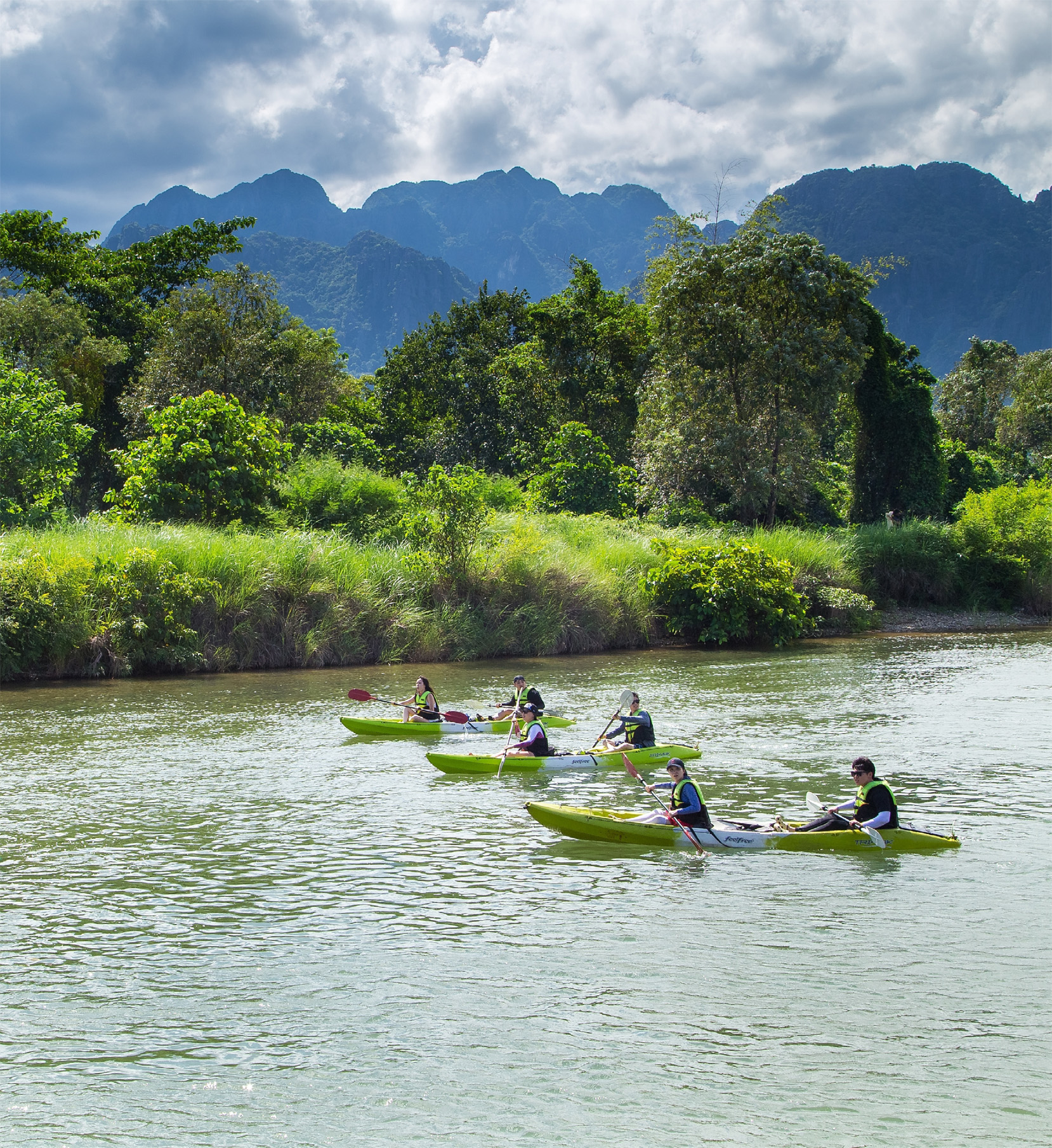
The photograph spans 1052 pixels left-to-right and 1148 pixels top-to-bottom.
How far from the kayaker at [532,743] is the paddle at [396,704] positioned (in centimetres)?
245

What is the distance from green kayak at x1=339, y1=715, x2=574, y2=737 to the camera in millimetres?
17781

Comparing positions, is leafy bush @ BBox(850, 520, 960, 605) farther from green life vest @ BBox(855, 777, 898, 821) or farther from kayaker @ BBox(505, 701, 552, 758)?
green life vest @ BBox(855, 777, 898, 821)

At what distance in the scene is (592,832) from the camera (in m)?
11.9

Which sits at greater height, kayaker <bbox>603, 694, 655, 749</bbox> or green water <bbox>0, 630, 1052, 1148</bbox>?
kayaker <bbox>603, 694, 655, 749</bbox>

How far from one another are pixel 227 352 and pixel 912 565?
83.7ft

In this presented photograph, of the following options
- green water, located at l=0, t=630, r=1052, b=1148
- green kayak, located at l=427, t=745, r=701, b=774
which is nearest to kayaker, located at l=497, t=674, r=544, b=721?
green kayak, located at l=427, t=745, r=701, b=774

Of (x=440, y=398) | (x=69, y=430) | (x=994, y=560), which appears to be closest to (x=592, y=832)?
(x=69, y=430)

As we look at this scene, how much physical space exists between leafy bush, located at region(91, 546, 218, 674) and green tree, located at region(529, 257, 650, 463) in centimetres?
2182

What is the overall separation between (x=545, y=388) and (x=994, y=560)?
18.3 m

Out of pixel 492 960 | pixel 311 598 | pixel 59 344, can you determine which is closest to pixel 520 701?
pixel 492 960

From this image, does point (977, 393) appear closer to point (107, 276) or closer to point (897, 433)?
point (897, 433)

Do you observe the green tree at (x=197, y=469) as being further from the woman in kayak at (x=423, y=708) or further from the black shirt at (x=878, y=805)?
the black shirt at (x=878, y=805)

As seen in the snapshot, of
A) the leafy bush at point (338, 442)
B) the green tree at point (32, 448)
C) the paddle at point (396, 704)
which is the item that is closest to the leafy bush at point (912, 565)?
the leafy bush at point (338, 442)

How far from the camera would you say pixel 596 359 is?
42.3 m
